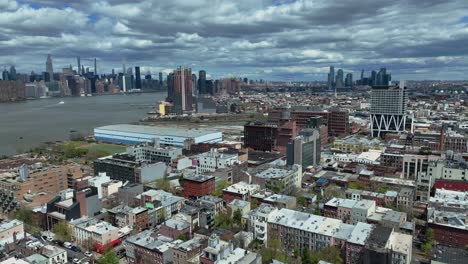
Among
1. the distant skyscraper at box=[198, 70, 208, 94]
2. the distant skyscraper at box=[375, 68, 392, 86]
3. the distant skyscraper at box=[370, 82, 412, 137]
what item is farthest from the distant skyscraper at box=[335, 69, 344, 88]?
the distant skyscraper at box=[370, 82, 412, 137]

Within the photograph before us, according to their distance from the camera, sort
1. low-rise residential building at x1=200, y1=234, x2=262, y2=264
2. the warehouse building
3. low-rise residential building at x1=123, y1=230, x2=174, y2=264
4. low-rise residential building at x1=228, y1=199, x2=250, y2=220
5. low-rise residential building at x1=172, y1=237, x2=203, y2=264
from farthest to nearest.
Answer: the warehouse building < low-rise residential building at x1=228, y1=199, x2=250, y2=220 < low-rise residential building at x1=123, y1=230, x2=174, y2=264 < low-rise residential building at x1=172, y1=237, x2=203, y2=264 < low-rise residential building at x1=200, y1=234, x2=262, y2=264

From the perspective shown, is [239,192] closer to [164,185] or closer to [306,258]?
[164,185]

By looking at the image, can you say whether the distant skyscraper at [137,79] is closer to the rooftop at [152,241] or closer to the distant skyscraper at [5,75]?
the distant skyscraper at [5,75]

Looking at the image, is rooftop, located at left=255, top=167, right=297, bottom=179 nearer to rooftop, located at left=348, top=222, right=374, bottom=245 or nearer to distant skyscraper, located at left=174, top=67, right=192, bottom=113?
rooftop, located at left=348, top=222, right=374, bottom=245

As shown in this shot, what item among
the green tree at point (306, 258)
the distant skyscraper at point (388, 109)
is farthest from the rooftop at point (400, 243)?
the distant skyscraper at point (388, 109)

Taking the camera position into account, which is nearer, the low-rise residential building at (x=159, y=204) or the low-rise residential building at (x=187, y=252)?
the low-rise residential building at (x=187, y=252)

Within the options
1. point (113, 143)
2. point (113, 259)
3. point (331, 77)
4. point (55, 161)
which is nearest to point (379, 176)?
point (113, 259)
